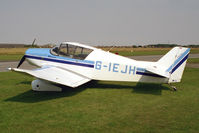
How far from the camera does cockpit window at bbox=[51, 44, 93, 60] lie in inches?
313

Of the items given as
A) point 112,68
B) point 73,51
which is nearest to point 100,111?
point 112,68

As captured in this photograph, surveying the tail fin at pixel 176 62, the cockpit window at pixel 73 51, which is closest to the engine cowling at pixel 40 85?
the cockpit window at pixel 73 51

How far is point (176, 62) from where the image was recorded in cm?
735

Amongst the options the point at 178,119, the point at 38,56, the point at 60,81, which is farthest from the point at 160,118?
the point at 38,56

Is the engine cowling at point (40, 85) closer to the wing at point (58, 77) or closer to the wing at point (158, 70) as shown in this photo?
the wing at point (58, 77)

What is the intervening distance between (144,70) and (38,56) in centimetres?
516

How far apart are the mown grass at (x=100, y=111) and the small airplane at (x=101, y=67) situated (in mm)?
595

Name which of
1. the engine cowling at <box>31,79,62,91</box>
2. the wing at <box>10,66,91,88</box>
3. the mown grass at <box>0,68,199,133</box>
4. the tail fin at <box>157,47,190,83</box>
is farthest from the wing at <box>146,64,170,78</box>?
the engine cowling at <box>31,79,62,91</box>

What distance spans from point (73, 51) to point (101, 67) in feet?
4.99

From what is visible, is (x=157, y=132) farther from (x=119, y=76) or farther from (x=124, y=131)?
(x=119, y=76)

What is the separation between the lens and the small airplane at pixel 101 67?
23.2 ft

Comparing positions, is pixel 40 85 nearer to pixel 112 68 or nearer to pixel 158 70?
pixel 112 68

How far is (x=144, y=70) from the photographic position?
24.2 ft

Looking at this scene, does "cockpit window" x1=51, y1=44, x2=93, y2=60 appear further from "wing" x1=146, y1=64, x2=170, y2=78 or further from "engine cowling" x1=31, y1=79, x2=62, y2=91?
"wing" x1=146, y1=64, x2=170, y2=78
